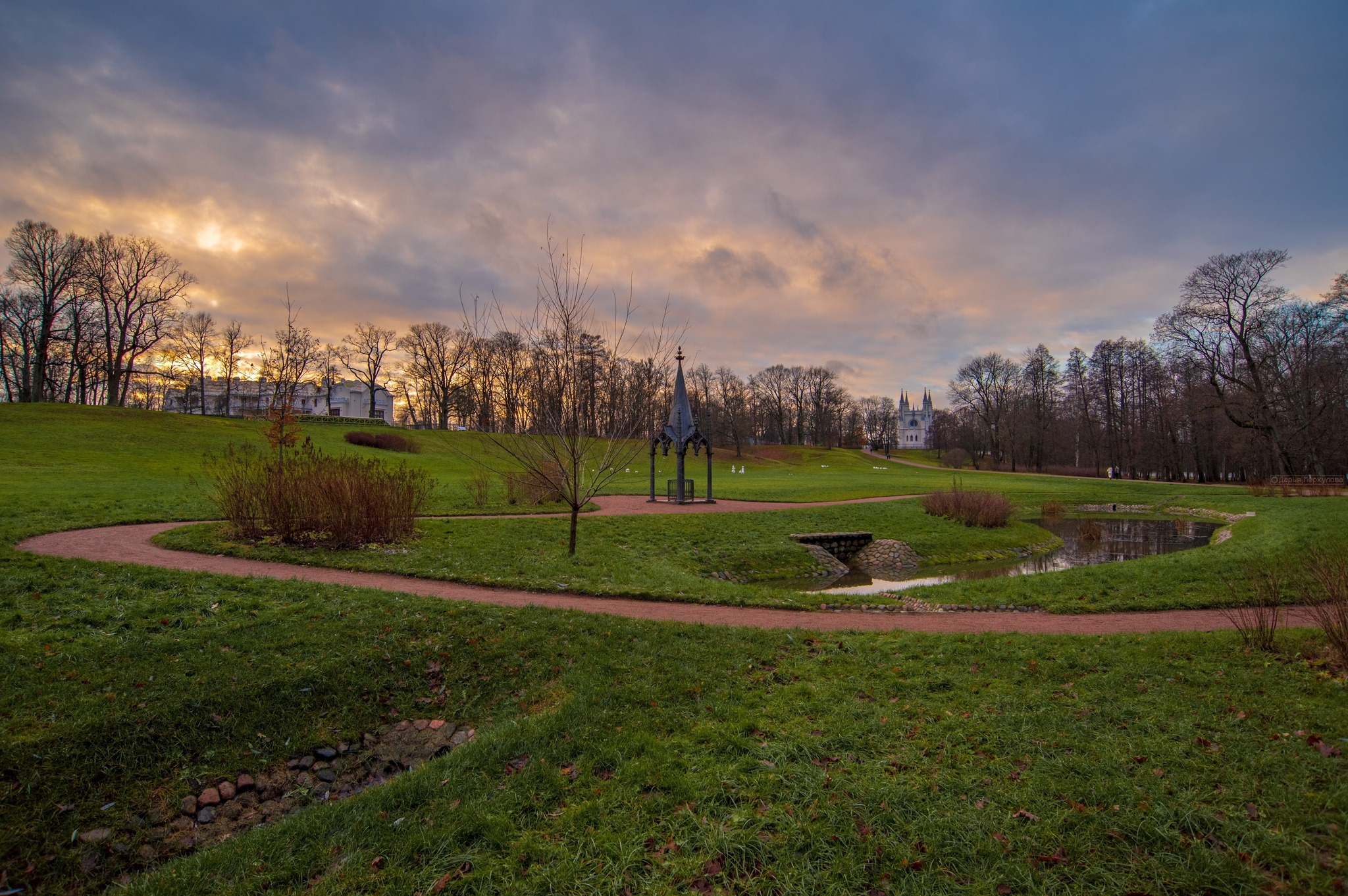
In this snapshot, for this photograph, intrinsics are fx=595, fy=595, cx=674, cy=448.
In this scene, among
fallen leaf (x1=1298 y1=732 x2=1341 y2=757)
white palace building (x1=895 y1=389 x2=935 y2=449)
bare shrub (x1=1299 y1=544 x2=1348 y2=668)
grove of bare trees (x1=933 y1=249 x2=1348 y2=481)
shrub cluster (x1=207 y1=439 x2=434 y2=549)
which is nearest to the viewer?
fallen leaf (x1=1298 y1=732 x2=1341 y2=757)

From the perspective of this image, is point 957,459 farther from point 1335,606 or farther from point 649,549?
point 1335,606

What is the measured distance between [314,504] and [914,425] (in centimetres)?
13403

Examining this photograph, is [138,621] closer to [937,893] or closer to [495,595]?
[495,595]

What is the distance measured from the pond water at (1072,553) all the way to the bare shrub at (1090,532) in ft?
0.25

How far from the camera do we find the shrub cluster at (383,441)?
140ft

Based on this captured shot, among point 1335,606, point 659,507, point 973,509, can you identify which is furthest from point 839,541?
point 1335,606

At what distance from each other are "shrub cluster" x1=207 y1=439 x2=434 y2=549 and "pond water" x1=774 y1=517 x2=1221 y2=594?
9.27 metres

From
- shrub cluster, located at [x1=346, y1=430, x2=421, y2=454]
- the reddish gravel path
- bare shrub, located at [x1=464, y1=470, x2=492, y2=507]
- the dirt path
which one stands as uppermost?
shrub cluster, located at [x1=346, y1=430, x2=421, y2=454]

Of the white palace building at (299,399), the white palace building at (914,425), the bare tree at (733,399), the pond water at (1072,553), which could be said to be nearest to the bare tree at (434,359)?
the white palace building at (299,399)

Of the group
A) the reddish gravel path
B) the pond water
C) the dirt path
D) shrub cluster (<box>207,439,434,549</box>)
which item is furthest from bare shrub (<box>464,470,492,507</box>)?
the pond water

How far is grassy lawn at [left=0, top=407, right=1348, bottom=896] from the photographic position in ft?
10.9

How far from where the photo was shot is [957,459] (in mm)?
67062

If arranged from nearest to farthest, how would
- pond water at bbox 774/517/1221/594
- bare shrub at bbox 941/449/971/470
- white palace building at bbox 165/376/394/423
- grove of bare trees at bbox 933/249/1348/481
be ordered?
pond water at bbox 774/517/1221/594
grove of bare trees at bbox 933/249/1348/481
white palace building at bbox 165/376/394/423
bare shrub at bbox 941/449/971/470

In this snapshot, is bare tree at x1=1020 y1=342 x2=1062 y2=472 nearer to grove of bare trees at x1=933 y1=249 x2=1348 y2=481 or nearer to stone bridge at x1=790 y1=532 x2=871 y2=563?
grove of bare trees at x1=933 y1=249 x2=1348 y2=481
